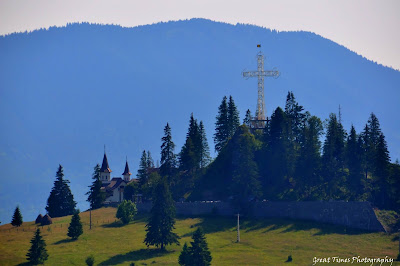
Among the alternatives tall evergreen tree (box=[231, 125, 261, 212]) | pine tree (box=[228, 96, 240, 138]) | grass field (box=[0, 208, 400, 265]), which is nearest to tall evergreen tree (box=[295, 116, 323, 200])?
tall evergreen tree (box=[231, 125, 261, 212])

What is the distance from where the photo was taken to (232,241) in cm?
11081

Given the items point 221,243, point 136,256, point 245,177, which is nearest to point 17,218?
point 136,256

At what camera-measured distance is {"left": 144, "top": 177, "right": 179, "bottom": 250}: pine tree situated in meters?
109

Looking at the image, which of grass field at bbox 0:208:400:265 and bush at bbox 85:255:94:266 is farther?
grass field at bbox 0:208:400:265

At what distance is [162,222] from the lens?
111125 mm

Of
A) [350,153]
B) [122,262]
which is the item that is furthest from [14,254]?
[350,153]

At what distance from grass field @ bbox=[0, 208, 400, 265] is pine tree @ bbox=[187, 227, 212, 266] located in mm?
2176

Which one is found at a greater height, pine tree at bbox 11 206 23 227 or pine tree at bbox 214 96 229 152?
pine tree at bbox 214 96 229 152

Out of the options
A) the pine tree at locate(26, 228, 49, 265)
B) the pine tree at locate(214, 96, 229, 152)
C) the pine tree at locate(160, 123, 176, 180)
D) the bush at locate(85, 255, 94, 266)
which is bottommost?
the bush at locate(85, 255, 94, 266)

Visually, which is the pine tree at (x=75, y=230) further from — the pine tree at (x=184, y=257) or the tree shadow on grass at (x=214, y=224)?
the pine tree at (x=184, y=257)

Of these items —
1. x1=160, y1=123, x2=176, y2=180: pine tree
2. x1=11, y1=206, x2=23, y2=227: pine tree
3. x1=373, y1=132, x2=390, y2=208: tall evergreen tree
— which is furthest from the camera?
x1=160, y1=123, x2=176, y2=180: pine tree

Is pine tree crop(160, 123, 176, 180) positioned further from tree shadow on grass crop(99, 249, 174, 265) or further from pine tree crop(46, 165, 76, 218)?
tree shadow on grass crop(99, 249, 174, 265)

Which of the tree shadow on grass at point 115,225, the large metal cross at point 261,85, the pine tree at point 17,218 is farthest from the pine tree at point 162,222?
the large metal cross at point 261,85

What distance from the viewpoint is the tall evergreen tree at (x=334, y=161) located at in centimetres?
12319
